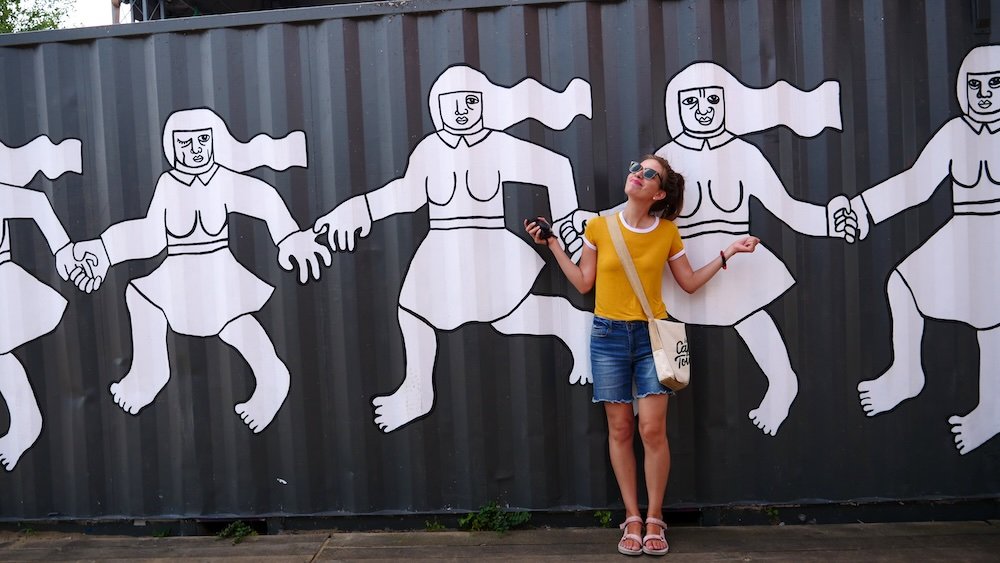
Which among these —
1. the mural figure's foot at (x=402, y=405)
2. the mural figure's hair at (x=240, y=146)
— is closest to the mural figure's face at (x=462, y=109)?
the mural figure's hair at (x=240, y=146)

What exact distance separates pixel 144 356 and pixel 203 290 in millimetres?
530

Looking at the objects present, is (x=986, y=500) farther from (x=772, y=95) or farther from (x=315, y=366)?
(x=315, y=366)

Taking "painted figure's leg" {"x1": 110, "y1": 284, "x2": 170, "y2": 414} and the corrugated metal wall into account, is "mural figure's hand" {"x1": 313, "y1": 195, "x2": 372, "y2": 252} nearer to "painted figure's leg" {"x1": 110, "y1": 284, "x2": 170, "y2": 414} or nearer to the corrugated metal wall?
the corrugated metal wall

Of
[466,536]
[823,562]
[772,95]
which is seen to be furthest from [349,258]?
[823,562]

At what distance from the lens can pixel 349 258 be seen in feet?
12.7

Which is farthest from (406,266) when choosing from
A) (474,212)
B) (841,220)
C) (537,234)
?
(841,220)

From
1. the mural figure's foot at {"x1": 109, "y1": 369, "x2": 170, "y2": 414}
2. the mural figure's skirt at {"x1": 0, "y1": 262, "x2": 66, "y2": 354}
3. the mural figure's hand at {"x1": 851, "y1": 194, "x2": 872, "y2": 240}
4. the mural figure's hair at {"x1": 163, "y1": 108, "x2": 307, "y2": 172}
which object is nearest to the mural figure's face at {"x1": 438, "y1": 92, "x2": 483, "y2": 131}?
the mural figure's hair at {"x1": 163, "y1": 108, "x2": 307, "y2": 172}

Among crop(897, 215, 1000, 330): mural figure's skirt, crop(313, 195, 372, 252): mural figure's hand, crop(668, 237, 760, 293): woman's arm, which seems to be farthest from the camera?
crop(313, 195, 372, 252): mural figure's hand

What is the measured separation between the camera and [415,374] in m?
3.88

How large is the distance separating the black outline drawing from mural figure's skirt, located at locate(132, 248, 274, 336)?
3.44m

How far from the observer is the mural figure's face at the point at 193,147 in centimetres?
390

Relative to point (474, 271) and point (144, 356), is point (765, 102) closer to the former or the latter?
point (474, 271)

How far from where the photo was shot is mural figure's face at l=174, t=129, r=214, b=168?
3.90m

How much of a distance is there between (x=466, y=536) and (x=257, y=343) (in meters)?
1.61
